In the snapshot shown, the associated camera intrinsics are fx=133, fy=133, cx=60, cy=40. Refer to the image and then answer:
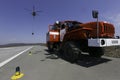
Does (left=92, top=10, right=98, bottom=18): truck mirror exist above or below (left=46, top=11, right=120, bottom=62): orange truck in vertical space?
above

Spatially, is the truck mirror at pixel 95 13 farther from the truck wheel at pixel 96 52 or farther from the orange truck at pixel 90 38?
the truck wheel at pixel 96 52

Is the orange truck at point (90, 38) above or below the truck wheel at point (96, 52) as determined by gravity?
above

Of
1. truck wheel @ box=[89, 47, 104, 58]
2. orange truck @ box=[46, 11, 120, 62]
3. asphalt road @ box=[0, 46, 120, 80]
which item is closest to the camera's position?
asphalt road @ box=[0, 46, 120, 80]

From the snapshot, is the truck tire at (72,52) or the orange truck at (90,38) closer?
the orange truck at (90,38)

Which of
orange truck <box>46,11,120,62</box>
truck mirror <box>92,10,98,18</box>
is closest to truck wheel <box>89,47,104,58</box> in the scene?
orange truck <box>46,11,120,62</box>

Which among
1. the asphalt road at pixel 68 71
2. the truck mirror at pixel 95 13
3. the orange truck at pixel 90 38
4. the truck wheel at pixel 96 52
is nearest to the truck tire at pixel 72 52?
the orange truck at pixel 90 38

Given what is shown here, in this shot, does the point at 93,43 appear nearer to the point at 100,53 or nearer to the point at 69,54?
the point at 69,54

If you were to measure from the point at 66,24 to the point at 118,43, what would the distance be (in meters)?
4.10

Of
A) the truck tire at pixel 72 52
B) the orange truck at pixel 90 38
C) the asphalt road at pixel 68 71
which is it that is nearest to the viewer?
the asphalt road at pixel 68 71

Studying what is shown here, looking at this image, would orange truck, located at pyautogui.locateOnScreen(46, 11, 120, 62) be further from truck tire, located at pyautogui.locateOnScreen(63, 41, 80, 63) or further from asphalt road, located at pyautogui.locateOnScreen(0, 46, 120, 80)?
asphalt road, located at pyautogui.locateOnScreen(0, 46, 120, 80)

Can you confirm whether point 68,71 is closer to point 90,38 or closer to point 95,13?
point 90,38

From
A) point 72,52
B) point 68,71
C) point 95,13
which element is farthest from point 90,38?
point 68,71

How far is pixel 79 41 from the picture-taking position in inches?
324

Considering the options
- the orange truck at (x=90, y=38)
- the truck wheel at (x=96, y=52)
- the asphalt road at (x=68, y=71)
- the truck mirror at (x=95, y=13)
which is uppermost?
the truck mirror at (x=95, y=13)
